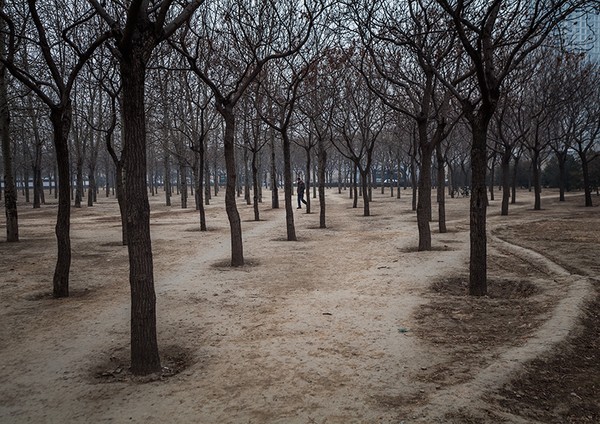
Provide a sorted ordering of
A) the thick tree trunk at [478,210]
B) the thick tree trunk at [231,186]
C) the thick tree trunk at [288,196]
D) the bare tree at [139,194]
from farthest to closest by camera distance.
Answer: the thick tree trunk at [288,196] < the thick tree trunk at [231,186] < the thick tree trunk at [478,210] < the bare tree at [139,194]

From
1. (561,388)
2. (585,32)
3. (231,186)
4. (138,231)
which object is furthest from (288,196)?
(561,388)

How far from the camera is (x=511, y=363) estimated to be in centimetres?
460

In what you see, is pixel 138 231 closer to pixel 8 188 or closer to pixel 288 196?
pixel 288 196

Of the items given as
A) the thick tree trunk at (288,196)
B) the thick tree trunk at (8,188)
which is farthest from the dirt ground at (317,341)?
the thick tree trunk at (8,188)

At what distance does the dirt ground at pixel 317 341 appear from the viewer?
3910 mm

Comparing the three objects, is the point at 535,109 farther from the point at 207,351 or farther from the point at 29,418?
the point at 29,418

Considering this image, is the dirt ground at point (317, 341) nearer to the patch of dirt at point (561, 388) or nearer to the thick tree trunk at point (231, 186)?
the patch of dirt at point (561, 388)

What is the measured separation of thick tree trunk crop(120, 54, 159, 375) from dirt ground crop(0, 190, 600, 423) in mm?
323

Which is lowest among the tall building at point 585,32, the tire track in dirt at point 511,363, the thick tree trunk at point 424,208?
the tire track in dirt at point 511,363

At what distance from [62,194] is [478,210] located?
22.8 ft

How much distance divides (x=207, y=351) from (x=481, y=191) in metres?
4.98

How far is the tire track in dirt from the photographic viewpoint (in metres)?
3.71

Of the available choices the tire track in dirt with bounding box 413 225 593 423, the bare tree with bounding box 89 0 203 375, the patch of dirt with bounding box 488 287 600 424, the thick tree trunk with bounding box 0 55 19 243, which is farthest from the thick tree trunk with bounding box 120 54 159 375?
the thick tree trunk with bounding box 0 55 19 243

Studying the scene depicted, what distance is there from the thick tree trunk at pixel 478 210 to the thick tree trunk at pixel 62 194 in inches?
267
